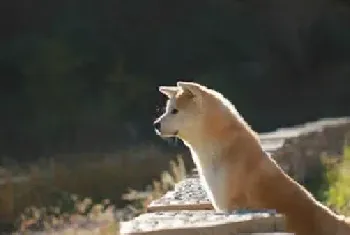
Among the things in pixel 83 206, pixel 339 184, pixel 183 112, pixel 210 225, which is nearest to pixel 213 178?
pixel 183 112

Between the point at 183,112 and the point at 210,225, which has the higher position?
the point at 183,112

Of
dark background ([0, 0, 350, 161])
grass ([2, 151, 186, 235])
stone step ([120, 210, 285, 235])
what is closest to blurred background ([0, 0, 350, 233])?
dark background ([0, 0, 350, 161])

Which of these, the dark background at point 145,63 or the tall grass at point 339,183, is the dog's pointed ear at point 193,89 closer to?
the tall grass at point 339,183

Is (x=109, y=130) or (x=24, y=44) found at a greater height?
(x=24, y=44)

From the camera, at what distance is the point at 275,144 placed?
6.60 meters

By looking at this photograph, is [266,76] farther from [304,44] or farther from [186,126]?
[186,126]

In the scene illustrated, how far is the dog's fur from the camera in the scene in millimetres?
3789

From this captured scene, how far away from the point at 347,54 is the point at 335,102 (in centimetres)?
203

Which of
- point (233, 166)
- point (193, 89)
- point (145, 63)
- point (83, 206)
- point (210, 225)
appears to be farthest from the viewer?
point (145, 63)

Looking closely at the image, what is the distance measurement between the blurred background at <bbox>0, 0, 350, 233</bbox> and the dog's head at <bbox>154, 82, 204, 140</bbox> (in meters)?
6.38

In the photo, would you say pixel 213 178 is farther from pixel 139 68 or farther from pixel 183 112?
pixel 139 68

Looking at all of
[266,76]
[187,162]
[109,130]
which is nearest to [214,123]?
[187,162]

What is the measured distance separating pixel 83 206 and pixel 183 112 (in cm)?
293

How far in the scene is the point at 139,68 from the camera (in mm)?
15039
